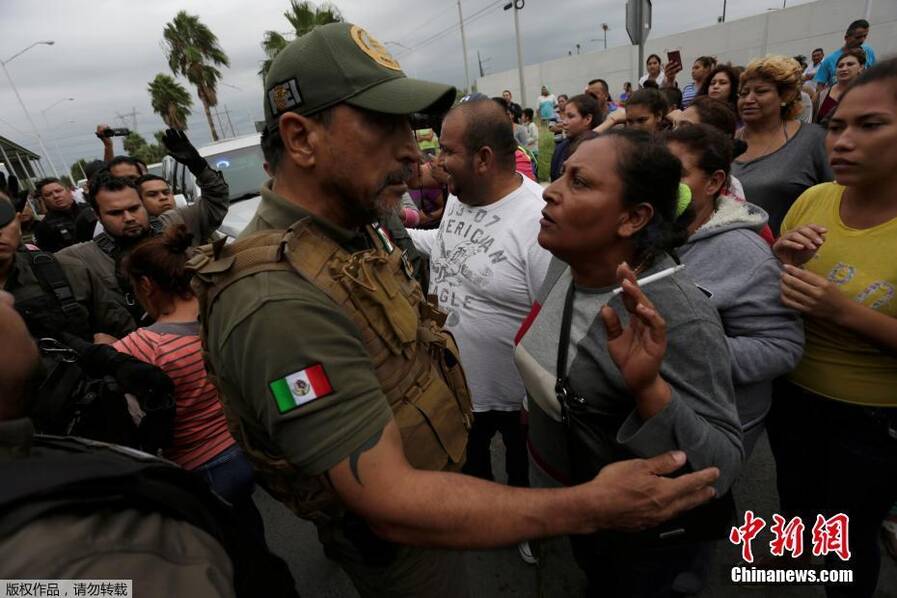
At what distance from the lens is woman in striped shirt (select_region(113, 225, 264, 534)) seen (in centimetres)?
190

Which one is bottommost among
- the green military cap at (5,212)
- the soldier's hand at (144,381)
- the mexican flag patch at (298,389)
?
the soldier's hand at (144,381)

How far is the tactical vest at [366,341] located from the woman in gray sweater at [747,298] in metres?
0.97

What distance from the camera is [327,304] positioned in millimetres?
1059

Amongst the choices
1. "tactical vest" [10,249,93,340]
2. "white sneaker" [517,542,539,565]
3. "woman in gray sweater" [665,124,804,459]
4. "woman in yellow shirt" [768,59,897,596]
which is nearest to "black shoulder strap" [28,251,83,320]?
"tactical vest" [10,249,93,340]

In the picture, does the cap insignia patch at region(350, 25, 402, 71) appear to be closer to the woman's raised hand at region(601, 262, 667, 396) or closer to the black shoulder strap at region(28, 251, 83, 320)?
the woman's raised hand at region(601, 262, 667, 396)

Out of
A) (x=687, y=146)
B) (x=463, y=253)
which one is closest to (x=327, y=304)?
(x=463, y=253)

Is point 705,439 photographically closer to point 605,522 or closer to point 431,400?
point 605,522

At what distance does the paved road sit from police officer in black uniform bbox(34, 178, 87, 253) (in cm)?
449

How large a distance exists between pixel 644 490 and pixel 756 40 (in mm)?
29838

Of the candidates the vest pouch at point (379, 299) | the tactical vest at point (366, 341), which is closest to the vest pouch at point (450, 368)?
the tactical vest at point (366, 341)

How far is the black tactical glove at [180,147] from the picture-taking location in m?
3.33

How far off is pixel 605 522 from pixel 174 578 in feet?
2.79

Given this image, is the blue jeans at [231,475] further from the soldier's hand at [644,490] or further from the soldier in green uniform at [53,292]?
the soldier's hand at [644,490]

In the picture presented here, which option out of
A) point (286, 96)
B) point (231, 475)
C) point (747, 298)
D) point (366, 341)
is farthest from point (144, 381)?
point (747, 298)
